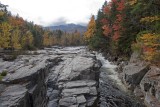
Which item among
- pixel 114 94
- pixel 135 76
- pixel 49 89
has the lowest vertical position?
pixel 114 94

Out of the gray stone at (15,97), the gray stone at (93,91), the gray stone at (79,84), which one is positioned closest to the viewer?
the gray stone at (15,97)

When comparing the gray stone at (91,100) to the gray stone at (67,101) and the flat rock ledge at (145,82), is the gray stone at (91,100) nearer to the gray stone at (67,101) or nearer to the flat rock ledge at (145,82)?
the gray stone at (67,101)

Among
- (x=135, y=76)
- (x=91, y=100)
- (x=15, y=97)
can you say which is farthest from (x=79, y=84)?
(x=15, y=97)

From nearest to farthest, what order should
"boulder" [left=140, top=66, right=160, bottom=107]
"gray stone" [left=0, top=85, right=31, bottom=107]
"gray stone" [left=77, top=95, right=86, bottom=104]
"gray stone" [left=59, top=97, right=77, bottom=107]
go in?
"gray stone" [left=0, top=85, right=31, bottom=107], "gray stone" [left=59, top=97, right=77, bottom=107], "gray stone" [left=77, top=95, right=86, bottom=104], "boulder" [left=140, top=66, right=160, bottom=107]

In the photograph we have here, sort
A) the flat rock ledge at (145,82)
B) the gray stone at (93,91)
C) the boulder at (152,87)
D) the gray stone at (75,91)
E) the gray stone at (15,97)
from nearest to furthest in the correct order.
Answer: the gray stone at (15,97) → the boulder at (152,87) → the flat rock ledge at (145,82) → the gray stone at (75,91) → the gray stone at (93,91)

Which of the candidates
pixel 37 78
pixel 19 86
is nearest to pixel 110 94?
pixel 37 78

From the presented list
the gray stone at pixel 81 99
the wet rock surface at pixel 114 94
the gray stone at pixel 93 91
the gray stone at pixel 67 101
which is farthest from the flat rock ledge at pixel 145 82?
the gray stone at pixel 67 101

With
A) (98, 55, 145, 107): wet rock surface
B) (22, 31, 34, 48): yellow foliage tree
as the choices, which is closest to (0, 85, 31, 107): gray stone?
(98, 55, 145, 107): wet rock surface

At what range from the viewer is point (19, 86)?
55.8 ft

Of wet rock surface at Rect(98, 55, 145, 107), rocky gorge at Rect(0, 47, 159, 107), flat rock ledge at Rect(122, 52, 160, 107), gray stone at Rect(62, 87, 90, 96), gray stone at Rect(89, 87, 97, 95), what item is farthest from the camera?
wet rock surface at Rect(98, 55, 145, 107)

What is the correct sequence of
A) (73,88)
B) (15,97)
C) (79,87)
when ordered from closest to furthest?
(15,97)
(73,88)
(79,87)

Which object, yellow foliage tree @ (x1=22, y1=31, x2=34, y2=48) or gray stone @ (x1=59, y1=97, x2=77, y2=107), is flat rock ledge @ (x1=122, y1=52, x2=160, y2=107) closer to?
gray stone @ (x1=59, y1=97, x2=77, y2=107)

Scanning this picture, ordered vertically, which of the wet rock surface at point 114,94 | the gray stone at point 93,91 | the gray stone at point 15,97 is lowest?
the wet rock surface at point 114,94

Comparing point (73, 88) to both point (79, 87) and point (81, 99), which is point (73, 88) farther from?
point (81, 99)
